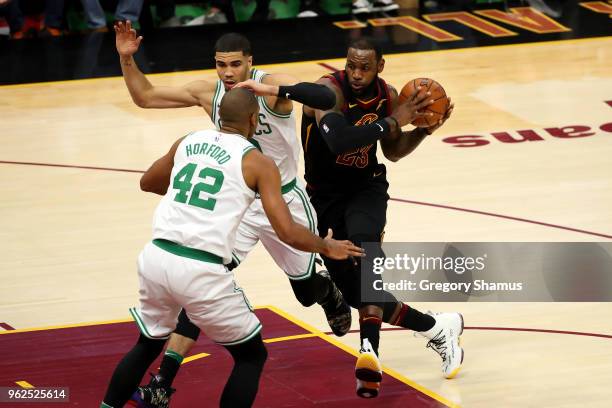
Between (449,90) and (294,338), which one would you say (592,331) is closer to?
(294,338)

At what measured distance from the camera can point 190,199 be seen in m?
6.11

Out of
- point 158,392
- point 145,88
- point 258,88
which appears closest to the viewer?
point 158,392

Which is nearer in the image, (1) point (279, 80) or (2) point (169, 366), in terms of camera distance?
(2) point (169, 366)

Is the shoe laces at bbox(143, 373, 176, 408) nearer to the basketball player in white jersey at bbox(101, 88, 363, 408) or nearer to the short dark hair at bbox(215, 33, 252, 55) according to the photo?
the basketball player in white jersey at bbox(101, 88, 363, 408)

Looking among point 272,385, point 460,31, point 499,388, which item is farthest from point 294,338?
point 460,31

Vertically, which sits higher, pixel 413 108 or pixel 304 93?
pixel 304 93

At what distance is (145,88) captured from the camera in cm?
784

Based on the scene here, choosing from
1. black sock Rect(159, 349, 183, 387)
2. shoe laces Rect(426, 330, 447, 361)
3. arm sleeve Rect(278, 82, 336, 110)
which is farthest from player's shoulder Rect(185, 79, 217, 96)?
shoe laces Rect(426, 330, 447, 361)

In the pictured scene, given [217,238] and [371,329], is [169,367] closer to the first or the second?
[217,238]

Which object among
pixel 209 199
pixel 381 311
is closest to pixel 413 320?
pixel 381 311

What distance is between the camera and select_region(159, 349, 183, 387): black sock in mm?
6711

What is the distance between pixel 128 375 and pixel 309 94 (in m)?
1.78

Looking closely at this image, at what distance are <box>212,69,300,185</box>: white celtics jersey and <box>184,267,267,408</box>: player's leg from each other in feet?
5.13

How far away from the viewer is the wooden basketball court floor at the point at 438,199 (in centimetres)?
791
